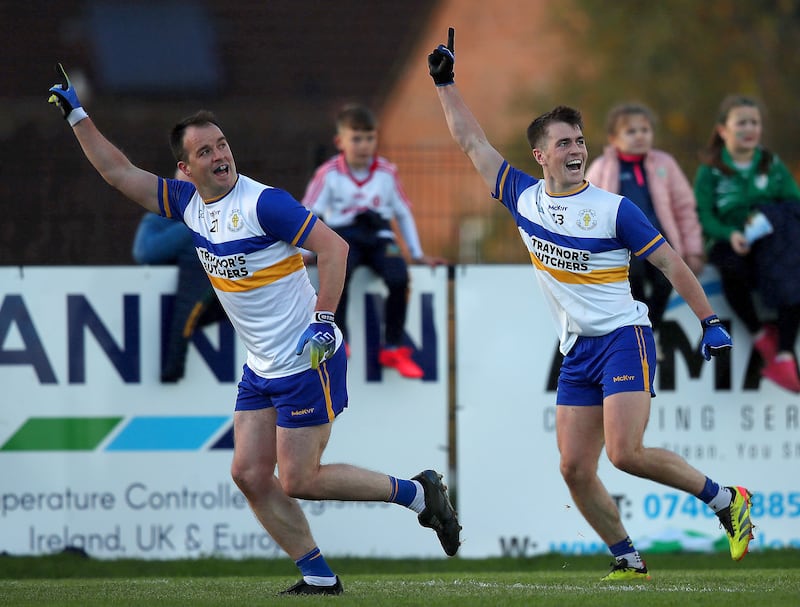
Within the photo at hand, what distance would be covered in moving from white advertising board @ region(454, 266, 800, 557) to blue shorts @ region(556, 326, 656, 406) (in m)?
2.75

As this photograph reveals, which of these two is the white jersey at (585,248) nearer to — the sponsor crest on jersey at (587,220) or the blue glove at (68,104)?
the sponsor crest on jersey at (587,220)

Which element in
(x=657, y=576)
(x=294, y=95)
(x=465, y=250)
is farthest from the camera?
(x=294, y=95)

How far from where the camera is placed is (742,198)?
395 inches

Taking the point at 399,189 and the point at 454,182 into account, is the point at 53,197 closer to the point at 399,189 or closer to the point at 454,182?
the point at 399,189

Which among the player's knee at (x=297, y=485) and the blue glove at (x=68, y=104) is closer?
the player's knee at (x=297, y=485)

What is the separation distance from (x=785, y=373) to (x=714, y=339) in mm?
3326

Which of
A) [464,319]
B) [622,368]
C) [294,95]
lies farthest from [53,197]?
[294,95]

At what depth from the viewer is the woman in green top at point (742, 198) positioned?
32.8 feet

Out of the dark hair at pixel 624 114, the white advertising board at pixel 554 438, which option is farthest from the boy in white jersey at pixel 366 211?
the dark hair at pixel 624 114

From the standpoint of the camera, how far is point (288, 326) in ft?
23.0

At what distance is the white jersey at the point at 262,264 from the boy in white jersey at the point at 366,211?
2.78 metres

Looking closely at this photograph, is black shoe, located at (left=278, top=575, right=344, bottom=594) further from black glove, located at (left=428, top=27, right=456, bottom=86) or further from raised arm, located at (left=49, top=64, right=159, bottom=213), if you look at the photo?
black glove, located at (left=428, top=27, right=456, bottom=86)

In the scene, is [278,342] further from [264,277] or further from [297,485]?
[297,485]

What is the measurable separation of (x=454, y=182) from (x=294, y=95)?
1009 cm
